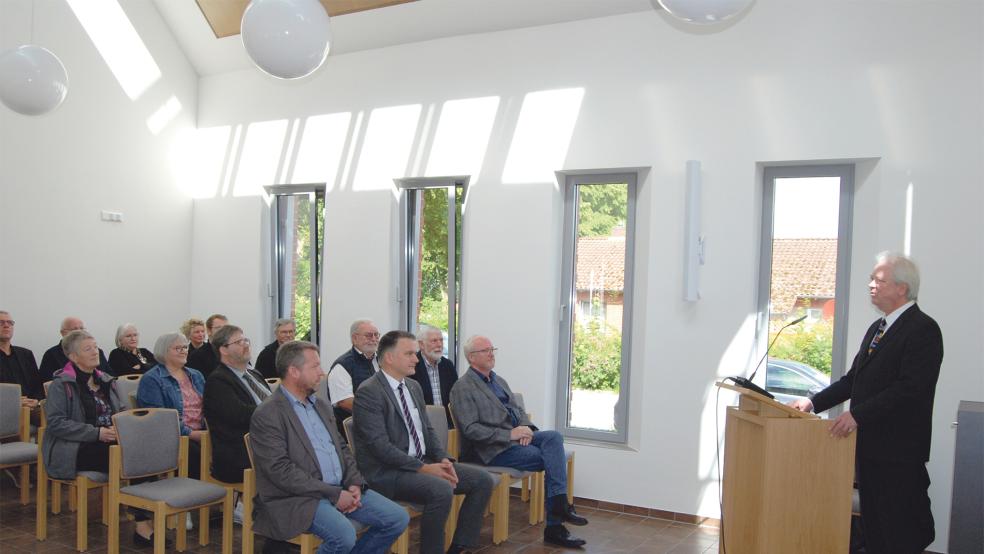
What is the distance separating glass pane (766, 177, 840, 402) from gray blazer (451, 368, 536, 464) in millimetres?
1982

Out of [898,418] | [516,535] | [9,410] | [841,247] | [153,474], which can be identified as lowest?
[516,535]

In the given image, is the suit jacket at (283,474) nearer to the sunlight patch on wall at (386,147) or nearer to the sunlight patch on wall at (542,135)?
the sunlight patch on wall at (542,135)

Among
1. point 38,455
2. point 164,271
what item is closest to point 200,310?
point 164,271

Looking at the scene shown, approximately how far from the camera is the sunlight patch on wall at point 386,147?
6551mm

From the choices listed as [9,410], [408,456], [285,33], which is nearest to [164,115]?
[9,410]

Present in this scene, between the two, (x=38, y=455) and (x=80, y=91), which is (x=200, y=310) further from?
(x=38, y=455)

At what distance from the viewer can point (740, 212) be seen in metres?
5.27

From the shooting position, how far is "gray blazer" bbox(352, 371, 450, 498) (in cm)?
402

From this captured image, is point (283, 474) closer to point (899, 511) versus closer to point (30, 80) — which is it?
point (899, 511)

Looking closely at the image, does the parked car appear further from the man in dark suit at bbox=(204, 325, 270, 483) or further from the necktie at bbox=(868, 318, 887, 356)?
the man in dark suit at bbox=(204, 325, 270, 483)

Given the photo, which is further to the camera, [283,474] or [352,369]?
[352,369]

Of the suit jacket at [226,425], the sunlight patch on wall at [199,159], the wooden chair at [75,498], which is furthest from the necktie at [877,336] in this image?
the sunlight patch on wall at [199,159]

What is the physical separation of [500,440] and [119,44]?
509 centimetres

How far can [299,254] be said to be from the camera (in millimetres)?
7441
